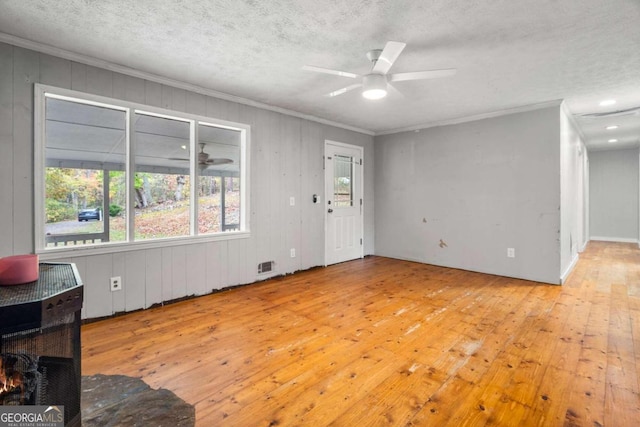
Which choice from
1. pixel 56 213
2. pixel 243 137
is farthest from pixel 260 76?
pixel 56 213

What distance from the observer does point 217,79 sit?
326 cm

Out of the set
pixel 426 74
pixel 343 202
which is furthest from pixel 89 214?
pixel 343 202

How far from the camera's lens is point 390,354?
2.24 meters

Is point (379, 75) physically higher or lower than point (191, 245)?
higher

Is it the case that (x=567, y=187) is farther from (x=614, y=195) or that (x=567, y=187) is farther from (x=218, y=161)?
(x=614, y=195)

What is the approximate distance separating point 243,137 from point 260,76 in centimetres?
99

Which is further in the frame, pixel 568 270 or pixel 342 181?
pixel 342 181

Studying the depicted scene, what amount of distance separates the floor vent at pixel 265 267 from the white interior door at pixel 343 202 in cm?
109

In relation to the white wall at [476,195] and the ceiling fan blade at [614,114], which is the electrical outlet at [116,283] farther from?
the ceiling fan blade at [614,114]

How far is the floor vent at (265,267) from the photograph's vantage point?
4.17m

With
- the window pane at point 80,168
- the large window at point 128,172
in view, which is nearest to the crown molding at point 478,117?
the large window at point 128,172

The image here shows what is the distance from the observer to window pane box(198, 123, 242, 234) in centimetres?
364

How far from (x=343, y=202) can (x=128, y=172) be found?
328 centimetres

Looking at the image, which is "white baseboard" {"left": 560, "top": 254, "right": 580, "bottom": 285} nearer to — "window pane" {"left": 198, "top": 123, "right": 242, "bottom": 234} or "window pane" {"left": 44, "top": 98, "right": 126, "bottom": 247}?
"window pane" {"left": 198, "top": 123, "right": 242, "bottom": 234}
